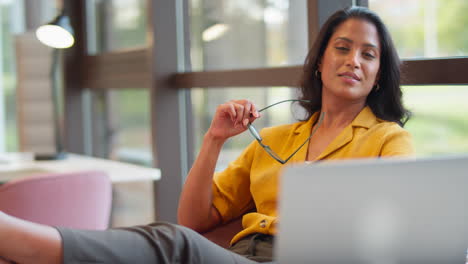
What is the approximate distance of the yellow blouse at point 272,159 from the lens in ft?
5.72

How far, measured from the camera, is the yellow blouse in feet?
5.72

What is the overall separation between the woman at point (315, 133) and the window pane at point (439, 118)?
222 millimetres

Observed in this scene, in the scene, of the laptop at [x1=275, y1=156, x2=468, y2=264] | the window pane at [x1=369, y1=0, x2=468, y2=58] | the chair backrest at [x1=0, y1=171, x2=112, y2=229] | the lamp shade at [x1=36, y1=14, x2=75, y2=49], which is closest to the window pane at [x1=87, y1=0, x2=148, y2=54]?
the lamp shade at [x1=36, y1=14, x2=75, y2=49]

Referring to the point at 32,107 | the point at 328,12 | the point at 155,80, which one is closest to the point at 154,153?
the point at 155,80

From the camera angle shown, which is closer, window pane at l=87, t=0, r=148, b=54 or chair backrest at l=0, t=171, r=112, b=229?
chair backrest at l=0, t=171, r=112, b=229

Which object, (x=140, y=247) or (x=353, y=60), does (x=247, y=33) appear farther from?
(x=140, y=247)

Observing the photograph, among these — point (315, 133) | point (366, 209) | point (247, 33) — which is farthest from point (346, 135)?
point (247, 33)

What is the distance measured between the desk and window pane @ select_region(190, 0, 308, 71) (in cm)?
73

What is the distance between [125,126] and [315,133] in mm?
2516

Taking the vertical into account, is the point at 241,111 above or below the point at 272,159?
above

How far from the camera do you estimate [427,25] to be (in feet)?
6.84

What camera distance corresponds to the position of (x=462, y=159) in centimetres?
104

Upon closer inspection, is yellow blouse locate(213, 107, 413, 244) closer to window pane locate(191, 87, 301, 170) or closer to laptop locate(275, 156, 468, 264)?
window pane locate(191, 87, 301, 170)

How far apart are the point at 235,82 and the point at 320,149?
1118 mm
